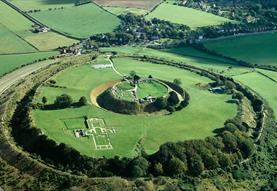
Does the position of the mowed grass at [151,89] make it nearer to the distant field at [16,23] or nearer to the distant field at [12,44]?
the distant field at [12,44]

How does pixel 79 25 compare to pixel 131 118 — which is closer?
pixel 131 118

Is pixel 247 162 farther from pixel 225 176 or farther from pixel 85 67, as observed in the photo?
pixel 85 67

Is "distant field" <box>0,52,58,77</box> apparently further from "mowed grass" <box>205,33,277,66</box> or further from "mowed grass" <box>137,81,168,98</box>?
"mowed grass" <box>205,33,277,66</box>

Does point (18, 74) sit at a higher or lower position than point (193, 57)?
lower

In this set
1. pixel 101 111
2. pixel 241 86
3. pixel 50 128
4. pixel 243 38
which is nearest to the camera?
pixel 50 128

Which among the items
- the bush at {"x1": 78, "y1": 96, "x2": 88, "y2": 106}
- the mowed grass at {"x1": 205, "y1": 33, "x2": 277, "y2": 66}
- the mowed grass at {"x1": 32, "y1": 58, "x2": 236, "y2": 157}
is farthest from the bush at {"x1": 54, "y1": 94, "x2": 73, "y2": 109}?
the mowed grass at {"x1": 205, "y1": 33, "x2": 277, "y2": 66}

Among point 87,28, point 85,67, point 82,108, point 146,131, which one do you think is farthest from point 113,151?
point 87,28

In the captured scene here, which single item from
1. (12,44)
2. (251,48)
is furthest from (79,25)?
(251,48)

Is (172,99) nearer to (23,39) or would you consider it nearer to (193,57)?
(193,57)
